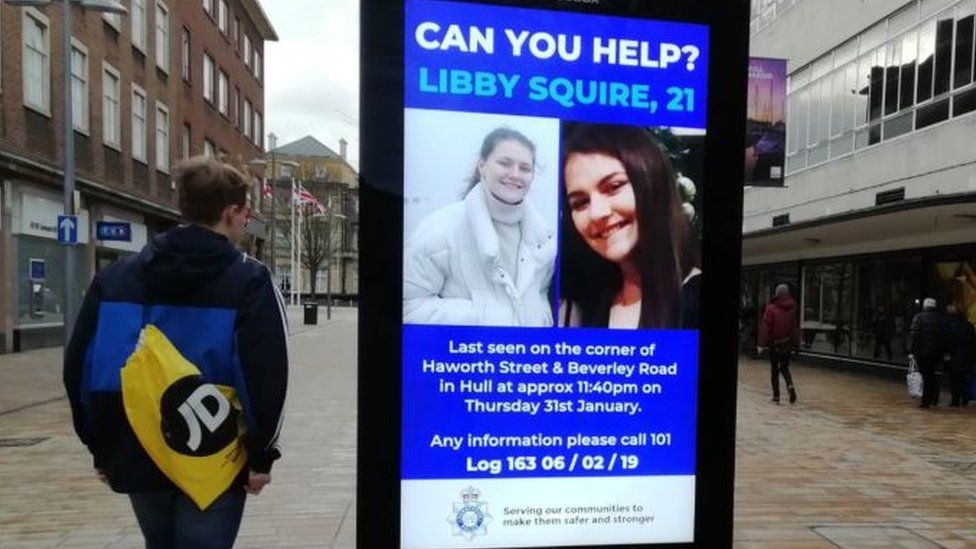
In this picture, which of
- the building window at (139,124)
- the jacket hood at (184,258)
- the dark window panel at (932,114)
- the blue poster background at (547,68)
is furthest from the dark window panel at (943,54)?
the building window at (139,124)

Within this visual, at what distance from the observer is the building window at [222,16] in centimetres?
3797

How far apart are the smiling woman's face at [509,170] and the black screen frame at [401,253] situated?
321 millimetres

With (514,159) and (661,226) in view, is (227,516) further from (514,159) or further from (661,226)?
(661,226)

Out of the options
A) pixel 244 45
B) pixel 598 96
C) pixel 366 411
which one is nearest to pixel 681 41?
pixel 598 96

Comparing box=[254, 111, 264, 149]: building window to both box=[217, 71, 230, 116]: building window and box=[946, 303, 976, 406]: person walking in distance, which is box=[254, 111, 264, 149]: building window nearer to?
box=[217, 71, 230, 116]: building window

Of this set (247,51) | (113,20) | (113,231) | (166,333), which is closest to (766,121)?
(113,231)

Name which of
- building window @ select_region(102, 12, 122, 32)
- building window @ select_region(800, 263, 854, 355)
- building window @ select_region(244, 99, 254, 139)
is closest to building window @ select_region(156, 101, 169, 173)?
building window @ select_region(102, 12, 122, 32)

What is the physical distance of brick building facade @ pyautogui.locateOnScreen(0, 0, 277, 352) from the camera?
1836 centimetres

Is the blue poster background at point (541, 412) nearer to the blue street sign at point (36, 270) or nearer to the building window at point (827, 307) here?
the building window at point (827, 307)

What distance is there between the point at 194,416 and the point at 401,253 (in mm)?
856

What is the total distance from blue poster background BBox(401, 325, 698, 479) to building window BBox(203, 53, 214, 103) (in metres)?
35.9

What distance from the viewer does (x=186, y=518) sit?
248 centimetres

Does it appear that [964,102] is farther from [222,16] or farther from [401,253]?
[222,16]

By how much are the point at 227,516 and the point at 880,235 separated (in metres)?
17.1
